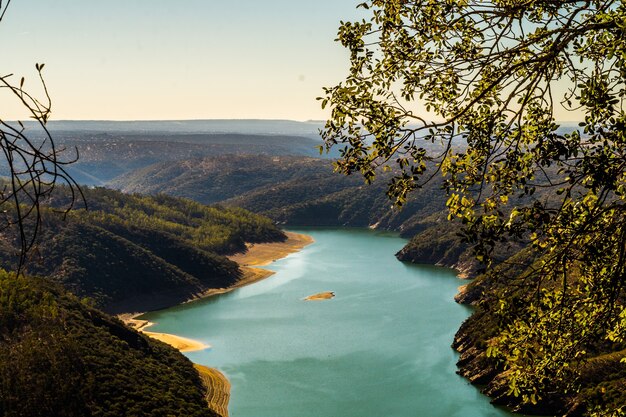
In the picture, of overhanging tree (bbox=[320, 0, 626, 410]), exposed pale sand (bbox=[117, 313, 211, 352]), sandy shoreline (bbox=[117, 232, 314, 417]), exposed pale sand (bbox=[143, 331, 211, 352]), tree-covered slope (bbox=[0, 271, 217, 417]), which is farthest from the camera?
exposed pale sand (bbox=[117, 313, 211, 352])

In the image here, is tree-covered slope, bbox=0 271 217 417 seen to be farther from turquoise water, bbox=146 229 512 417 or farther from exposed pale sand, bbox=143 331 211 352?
exposed pale sand, bbox=143 331 211 352

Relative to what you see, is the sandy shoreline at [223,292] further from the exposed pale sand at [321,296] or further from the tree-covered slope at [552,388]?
the tree-covered slope at [552,388]

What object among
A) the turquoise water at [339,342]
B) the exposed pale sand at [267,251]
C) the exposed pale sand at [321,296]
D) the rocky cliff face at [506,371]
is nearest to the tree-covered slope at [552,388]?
the rocky cliff face at [506,371]

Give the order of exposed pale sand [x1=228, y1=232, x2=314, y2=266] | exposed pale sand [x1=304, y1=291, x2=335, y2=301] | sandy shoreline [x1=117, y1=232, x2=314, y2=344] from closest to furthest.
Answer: sandy shoreline [x1=117, y1=232, x2=314, y2=344] < exposed pale sand [x1=304, y1=291, x2=335, y2=301] < exposed pale sand [x1=228, y1=232, x2=314, y2=266]

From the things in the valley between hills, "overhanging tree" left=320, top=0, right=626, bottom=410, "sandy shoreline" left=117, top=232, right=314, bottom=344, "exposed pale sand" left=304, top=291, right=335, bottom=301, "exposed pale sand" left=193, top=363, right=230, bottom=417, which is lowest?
"sandy shoreline" left=117, top=232, right=314, bottom=344

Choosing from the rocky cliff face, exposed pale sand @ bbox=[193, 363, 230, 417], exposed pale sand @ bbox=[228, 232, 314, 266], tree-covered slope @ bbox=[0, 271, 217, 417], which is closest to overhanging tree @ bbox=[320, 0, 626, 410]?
the rocky cliff face

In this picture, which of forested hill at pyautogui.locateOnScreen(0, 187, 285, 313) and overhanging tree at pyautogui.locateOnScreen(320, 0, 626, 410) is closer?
overhanging tree at pyautogui.locateOnScreen(320, 0, 626, 410)
